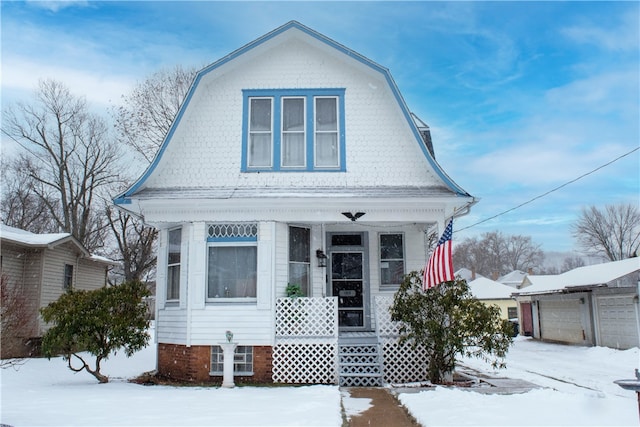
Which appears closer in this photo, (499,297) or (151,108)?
(151,108)

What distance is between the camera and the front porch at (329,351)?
10898 millimetres

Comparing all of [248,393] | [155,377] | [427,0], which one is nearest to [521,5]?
[427,0]

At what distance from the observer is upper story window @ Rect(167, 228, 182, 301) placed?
Result: 11.9 metres

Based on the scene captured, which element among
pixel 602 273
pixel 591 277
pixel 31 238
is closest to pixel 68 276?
pixel 31 238

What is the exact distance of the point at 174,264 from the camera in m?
12.0

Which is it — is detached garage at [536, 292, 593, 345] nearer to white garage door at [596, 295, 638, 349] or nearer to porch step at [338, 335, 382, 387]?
white garage door at [596, 295, 638, 349]

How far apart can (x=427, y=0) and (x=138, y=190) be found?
824 centimetres

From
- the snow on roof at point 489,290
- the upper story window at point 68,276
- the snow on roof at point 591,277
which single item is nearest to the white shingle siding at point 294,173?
the upper story window at point 68,276

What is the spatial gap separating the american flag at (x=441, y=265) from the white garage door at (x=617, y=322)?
1379 cm

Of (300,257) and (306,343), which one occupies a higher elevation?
(300,257)


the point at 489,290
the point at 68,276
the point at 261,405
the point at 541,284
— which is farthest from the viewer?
the point at 489,290

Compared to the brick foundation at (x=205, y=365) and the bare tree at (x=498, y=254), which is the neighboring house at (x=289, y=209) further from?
the bare tree at (x=498, y=254)

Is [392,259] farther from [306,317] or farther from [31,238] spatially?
[31,238]

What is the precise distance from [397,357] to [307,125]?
18.0 ft
